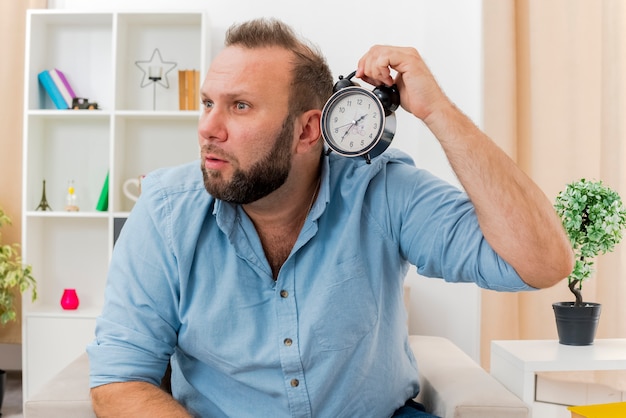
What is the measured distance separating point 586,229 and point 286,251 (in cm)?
103

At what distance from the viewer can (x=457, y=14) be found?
138 inches

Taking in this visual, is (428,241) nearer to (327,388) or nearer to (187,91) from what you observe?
(327,388)

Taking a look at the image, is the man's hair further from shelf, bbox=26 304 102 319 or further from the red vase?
the red vase

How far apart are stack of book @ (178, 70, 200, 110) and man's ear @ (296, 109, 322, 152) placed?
77.8 inches

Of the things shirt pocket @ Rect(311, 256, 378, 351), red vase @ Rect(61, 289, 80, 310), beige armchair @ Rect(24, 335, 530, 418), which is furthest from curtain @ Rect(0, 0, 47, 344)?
shirt pocket @ Rect(311, 256, 378, 351)

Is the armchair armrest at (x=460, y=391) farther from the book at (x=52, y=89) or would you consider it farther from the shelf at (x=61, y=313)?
the book at (x=52, y=89)

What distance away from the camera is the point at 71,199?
3.64 m

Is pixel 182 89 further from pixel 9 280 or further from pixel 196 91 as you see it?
pixel 9 280

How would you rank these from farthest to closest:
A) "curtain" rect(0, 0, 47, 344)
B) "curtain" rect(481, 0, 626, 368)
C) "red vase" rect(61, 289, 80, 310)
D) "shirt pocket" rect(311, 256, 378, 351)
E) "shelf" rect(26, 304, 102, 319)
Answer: "curtain" rect(0, 0, 47, 344), "red vase" rect(61, 289, 80, 310), "shelf" rect(26, 304, 102, 319), "curtain" rect(481, 0, 626, 368), "shirt pocket" rect(311, 256, 378, 351)

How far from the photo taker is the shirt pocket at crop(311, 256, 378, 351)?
157 cm

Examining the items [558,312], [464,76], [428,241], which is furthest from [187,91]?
[428,241]

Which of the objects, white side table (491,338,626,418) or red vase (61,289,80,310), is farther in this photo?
red vase (61,289,80,310)

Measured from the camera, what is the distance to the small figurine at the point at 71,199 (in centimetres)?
356

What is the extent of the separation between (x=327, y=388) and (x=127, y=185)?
2.29m
